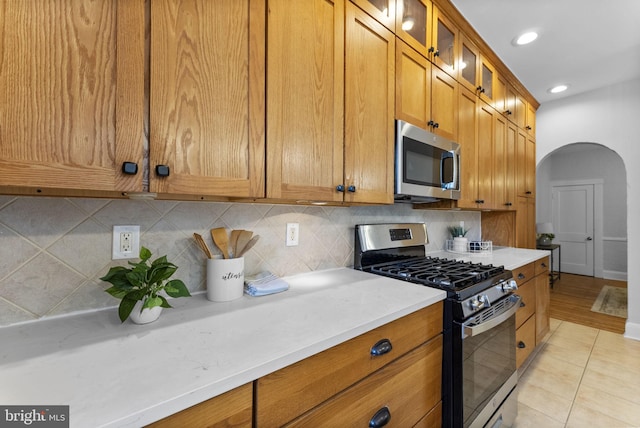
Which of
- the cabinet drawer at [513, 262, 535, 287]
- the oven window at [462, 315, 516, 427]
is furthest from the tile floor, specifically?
the cabinet drawer at [513, 262, 535, 287]

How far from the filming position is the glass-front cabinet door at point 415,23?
1.51 m

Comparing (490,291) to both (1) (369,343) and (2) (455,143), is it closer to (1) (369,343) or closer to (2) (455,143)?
(1) (369,343)

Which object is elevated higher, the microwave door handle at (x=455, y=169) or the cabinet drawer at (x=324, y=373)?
the microwave door handle at (x=455, y=169)

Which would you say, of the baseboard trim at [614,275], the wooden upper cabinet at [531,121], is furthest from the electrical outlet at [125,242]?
the baseboard trim at [614,275]

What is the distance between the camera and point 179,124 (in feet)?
2.64

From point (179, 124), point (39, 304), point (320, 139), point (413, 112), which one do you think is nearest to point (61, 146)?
point (179, 124)

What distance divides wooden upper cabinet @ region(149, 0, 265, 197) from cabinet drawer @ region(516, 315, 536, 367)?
2164 mm

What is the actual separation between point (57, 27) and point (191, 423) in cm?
93

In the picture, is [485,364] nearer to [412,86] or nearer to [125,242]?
[412,86]

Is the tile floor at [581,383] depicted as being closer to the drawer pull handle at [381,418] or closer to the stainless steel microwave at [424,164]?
the drawer pull handle at [381,418]

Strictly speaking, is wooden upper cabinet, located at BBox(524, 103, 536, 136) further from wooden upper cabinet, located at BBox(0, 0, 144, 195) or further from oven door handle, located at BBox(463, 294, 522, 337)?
wooden upper cabinet, located at BBox(0, 0, 144, 195)

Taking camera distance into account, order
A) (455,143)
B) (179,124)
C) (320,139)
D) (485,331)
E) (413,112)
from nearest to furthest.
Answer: (179,124) → (320,139) → (485,331) → (413,112) → (455,143)

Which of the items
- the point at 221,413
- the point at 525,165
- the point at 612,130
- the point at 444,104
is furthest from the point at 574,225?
the point at 221,413

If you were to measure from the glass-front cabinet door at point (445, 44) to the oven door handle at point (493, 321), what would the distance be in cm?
151
